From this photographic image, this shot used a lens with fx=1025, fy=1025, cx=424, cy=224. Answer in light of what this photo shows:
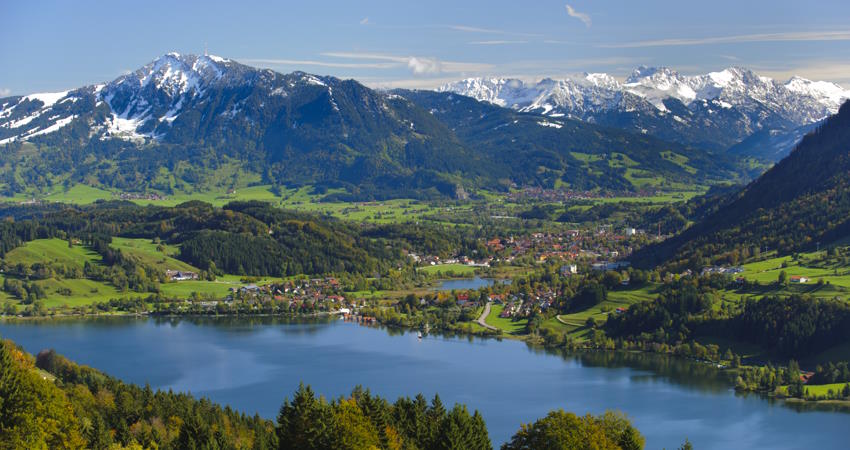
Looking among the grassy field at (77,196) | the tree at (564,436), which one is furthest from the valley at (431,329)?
the grassy field at (77,196)

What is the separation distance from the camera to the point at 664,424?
5144cm

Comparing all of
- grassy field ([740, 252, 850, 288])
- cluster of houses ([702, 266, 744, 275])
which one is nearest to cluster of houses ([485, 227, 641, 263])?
cluster of houses ([702, 266, 744, 275])

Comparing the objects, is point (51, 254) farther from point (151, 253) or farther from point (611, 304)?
point (611, 304)

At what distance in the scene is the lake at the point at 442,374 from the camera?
169 ft

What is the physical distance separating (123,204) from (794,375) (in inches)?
5287

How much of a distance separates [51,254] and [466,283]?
42.1 meters

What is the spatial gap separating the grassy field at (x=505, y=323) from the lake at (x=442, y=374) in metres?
3.46

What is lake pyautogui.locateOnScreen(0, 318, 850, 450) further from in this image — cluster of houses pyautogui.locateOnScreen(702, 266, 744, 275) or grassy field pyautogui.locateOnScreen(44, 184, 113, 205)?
grassy field pyautogui.locateOnScreen(44, 184, 113, 205)

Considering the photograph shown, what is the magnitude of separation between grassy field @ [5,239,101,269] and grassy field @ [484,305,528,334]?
43.5 m

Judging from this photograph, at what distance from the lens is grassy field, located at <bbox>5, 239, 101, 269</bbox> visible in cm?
10094

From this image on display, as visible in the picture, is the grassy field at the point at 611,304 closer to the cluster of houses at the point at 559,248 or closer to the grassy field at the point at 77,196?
the cluster of houses at the point at 559,248

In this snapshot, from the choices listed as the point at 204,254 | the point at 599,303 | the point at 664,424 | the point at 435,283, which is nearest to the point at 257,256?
the point at 204,254

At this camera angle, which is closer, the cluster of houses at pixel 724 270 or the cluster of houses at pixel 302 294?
the cluster of houses at pixel 724 270

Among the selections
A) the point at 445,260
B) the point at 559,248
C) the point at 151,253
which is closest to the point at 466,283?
the point at 445,260
